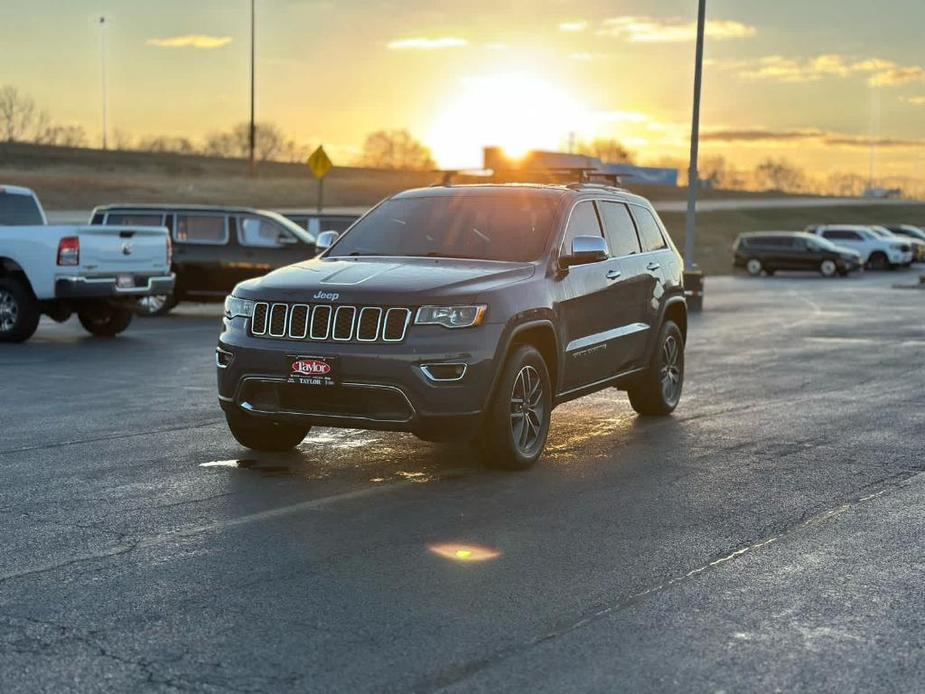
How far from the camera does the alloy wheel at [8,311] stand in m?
17.8

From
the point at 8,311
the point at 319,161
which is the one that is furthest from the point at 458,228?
the point at 319,161

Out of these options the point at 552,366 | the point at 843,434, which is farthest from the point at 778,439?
the point at 552,366

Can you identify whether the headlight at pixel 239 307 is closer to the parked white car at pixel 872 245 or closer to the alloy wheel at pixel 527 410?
the alloy wheel at pixel 527 410

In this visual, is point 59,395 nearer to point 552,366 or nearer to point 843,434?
point 552,366

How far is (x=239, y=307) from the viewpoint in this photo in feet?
28.9

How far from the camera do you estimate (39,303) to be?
1797 centimetres

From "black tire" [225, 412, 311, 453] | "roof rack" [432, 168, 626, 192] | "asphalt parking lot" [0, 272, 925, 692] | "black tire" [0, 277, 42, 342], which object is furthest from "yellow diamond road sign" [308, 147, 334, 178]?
"black tire" [225, 412, 311, 453]

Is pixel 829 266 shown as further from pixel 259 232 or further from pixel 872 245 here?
pixel 259 232

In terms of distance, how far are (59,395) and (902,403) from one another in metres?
7.68

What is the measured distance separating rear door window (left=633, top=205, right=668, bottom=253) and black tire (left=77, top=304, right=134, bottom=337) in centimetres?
996

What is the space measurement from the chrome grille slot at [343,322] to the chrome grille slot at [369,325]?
0.17 feet

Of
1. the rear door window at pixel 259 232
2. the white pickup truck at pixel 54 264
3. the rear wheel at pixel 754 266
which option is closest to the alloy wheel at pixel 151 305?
the rear door window at pixel 259 232

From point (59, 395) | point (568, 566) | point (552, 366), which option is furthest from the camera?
point (59, 395)

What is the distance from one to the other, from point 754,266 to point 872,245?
9.37 metres
